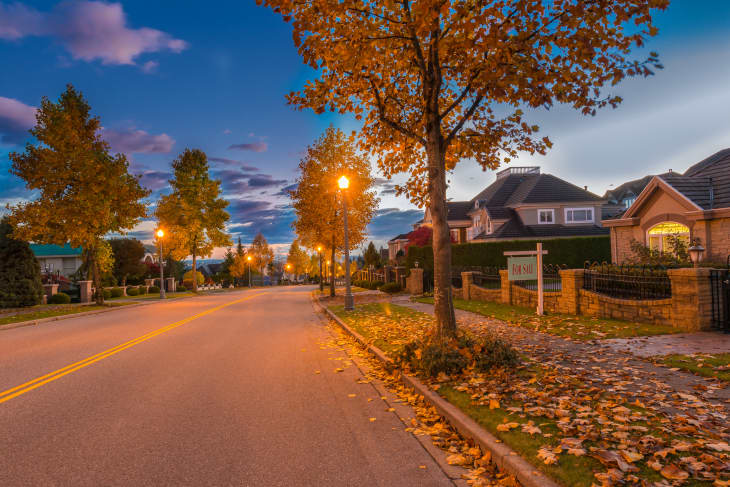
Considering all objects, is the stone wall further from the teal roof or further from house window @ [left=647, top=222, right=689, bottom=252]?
the teal roof


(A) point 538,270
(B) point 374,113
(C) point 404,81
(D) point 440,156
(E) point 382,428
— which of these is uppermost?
(C) point 404,81

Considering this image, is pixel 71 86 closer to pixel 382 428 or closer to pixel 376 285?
pixel 376 285

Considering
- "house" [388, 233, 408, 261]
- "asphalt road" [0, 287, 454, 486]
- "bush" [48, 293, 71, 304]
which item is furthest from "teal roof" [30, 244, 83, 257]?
"asphalt road" [0, 287, 454, 486]

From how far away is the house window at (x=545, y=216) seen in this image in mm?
40500

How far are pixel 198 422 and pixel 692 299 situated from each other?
9.83 metres

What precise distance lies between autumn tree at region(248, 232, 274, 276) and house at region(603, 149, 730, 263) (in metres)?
75.8

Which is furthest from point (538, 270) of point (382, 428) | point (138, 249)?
point (138, 249)

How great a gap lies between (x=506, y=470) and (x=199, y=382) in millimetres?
5276

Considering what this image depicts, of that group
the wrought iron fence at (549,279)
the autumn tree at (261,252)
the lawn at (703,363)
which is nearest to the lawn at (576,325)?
the wrought iron fence at (549,279)

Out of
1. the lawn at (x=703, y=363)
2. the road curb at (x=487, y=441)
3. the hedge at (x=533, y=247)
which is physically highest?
the hedge at (x=533, y=247)

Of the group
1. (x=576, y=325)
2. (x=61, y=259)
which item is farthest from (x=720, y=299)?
(x=61, y=259)

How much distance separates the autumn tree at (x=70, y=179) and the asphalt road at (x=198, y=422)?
15.7 metres

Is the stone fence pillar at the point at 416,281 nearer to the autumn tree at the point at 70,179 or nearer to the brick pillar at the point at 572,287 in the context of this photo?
the brick pillar at the point at 572,287

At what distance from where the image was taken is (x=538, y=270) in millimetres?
14141
